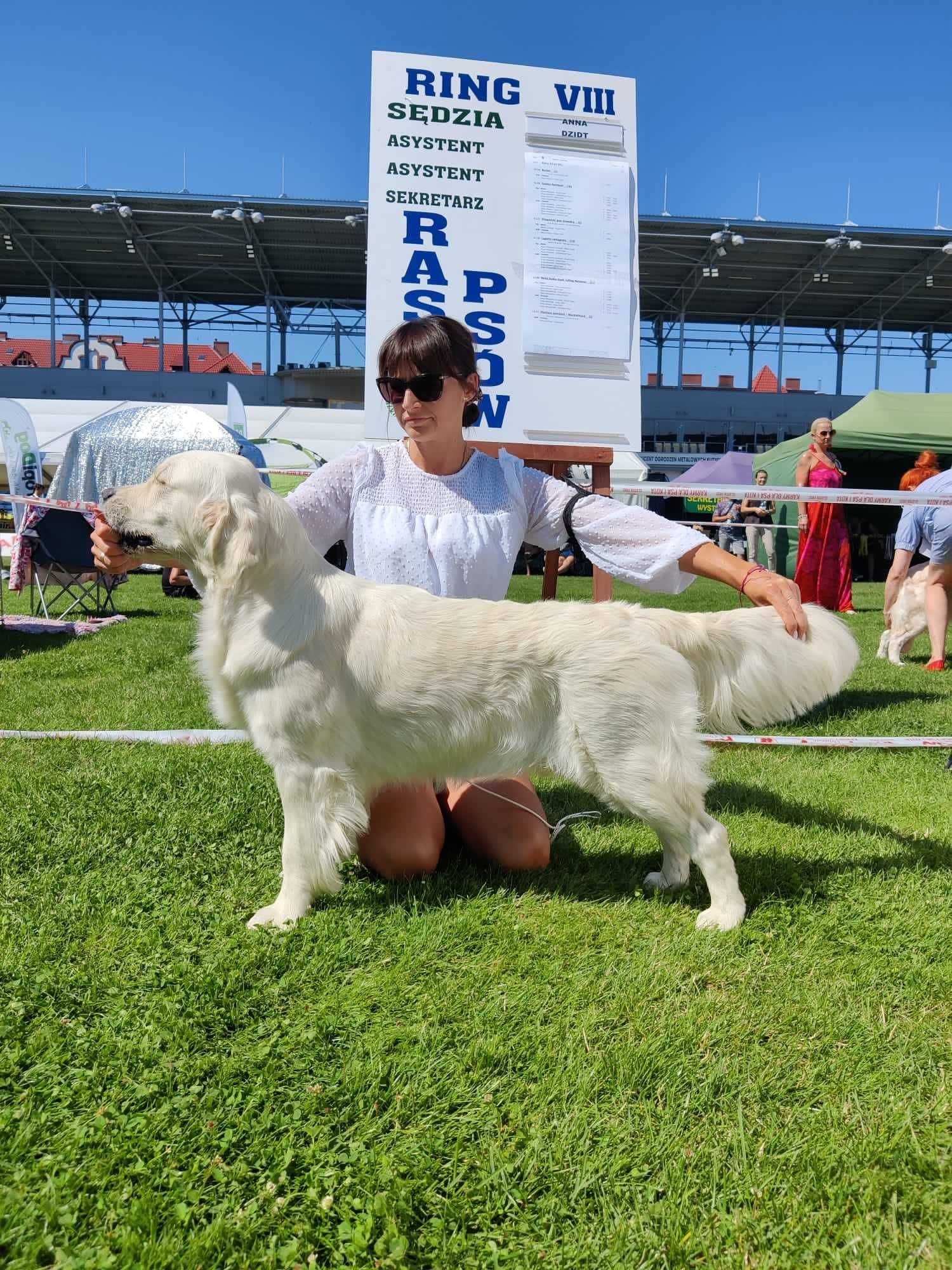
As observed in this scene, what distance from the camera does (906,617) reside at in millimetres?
7434

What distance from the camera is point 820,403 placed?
3353cm

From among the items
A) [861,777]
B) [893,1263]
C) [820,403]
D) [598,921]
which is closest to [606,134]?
[861,777]

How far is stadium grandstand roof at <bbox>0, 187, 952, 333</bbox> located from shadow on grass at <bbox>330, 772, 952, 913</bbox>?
28667mm

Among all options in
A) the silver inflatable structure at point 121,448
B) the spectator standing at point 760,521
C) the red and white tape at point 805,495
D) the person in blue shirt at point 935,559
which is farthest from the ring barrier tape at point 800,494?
the silver inflatable structure at point 121,448

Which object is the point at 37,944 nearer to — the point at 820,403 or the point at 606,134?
the point at 606,134

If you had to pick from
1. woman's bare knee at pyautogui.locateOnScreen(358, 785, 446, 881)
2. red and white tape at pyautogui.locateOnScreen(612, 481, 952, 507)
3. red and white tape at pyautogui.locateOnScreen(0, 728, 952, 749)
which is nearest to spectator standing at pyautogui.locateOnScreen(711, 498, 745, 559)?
red and white tape at pyautogui.locateOnScreen(612, 481, 952, 507)

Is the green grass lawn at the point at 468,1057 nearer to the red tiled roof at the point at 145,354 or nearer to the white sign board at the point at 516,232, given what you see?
the white sign board at the point at 516,232

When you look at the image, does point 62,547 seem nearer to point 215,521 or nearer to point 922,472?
point 215,521

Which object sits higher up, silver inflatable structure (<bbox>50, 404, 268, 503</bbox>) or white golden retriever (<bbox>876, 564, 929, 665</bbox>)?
silver inflatable structure (<bbox>50, 404, 268, 503</bbox>)

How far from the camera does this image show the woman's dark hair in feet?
9.49

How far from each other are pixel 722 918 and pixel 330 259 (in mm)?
33185

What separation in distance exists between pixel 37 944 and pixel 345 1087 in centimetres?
105

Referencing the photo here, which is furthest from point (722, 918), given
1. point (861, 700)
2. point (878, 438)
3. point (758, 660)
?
point (878, 438)

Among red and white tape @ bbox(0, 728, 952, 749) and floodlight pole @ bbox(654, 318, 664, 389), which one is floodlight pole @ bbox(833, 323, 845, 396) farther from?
red and white tape @ bbox(0, 728, 952, 749)
